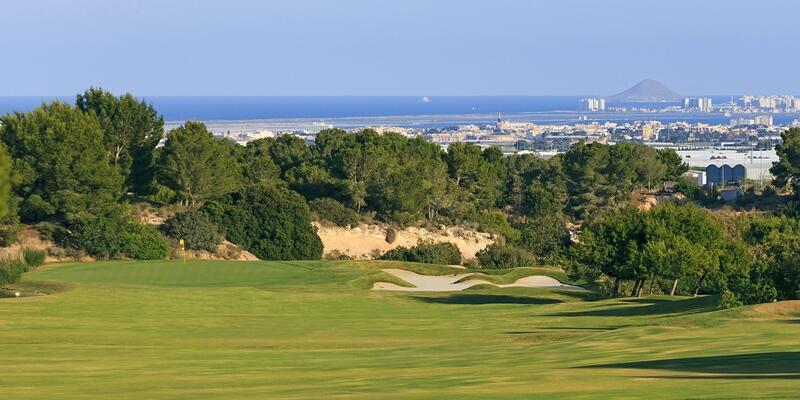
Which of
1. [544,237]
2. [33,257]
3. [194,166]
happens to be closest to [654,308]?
[33,257]

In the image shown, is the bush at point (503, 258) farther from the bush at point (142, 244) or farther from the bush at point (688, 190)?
the bush at point (688, 190)

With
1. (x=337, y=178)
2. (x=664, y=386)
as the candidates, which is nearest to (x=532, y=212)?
(x=337, y=178)

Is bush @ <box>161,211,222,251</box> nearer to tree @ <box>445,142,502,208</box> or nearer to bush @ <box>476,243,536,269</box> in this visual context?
bush @ <box>476,243,536,269</box>

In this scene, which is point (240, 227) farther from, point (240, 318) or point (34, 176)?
point (240, 318)

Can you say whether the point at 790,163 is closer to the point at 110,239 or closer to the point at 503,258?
the point at 503,258

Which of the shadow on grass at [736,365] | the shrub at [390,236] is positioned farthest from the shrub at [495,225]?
the shadow on grass at [736,365]

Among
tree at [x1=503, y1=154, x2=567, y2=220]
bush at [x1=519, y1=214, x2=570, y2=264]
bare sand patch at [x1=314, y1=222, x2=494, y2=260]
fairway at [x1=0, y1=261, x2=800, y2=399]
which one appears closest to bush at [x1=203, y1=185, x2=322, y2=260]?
bare sand patch at [x1=314, y1=222, x2=494, y2=260]
